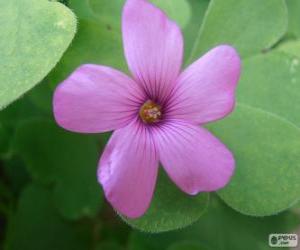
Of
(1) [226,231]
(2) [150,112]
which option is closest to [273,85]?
(2) [150,112]

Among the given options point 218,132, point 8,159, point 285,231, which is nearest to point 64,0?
point 218,132

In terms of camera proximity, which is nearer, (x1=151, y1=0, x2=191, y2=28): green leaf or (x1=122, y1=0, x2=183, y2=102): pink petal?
(x1=122, y1=0, x2=183, y2=102): pink petal

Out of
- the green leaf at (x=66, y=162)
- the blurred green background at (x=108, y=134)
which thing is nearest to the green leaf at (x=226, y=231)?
the blurred green background at (x=108, y=134)

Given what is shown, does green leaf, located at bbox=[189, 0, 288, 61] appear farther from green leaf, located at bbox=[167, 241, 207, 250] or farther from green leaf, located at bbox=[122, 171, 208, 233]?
green leaf, located at bbox=[167, 241, 207, 250]

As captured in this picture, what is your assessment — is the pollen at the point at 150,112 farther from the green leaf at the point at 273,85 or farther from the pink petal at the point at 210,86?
the green leaf at the point at 273,85

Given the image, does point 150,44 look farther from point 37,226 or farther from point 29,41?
point 37,226

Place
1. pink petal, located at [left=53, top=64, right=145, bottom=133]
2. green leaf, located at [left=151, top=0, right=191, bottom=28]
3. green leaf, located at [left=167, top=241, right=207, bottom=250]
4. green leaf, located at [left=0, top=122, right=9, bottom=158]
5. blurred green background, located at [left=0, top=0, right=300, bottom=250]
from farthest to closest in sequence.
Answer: green leaf, located at [left=0, top=122, right=9, bottom=158] → green leaf, located at [left=167, top=241, right=207, bottom=250] → green leaf, located at [left=151, top=0, right=191, bottom=28] → blurred green background, located at [left=0, top=0, right=300, bottom=250] → pink petal, located at [left=53, top=64, right=145, bottom=133]

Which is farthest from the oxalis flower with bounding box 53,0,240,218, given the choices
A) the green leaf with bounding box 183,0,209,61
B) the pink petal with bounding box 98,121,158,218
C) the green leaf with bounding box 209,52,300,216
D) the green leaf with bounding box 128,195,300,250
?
the green leaf with bounding box 128,195,300,250
